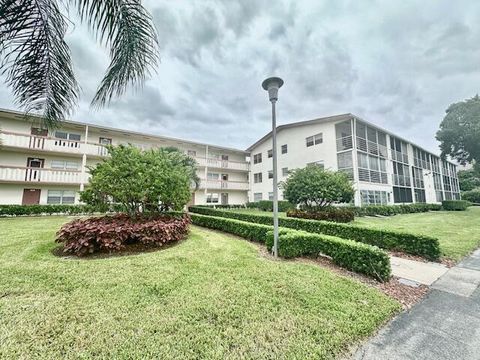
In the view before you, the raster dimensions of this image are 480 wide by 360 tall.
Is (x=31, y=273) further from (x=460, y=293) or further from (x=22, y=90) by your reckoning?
(x=460, y=293)

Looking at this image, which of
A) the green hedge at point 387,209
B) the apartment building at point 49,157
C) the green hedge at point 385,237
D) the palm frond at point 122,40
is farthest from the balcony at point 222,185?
the palm frond at point 122,40

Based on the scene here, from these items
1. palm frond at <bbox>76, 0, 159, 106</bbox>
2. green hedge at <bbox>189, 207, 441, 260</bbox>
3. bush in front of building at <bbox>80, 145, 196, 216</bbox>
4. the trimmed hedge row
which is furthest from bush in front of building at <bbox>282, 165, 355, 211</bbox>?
palm frond at <bbox>76, 0, 159, 106</bbox>

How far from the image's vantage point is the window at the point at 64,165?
58.6 ft

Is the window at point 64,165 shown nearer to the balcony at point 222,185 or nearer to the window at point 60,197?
the window at point 60,197

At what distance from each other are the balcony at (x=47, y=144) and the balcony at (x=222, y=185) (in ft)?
34.9

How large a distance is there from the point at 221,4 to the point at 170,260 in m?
5.80

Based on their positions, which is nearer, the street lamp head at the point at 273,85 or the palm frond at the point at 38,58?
A: the palm frond at the point at 38,58

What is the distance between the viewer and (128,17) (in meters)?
2.33

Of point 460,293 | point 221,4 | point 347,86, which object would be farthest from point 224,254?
point 347,86

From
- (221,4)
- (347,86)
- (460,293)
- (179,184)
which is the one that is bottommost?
(460,293)

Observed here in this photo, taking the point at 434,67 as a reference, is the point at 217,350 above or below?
below

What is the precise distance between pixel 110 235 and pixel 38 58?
4.81 m

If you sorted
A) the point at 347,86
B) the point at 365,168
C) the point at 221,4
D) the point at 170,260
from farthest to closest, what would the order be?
Answer: the point at 365,168 → the point at 347,86 → the point at 170,260 → the point at 221,4

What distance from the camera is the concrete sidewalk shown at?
249 cm
